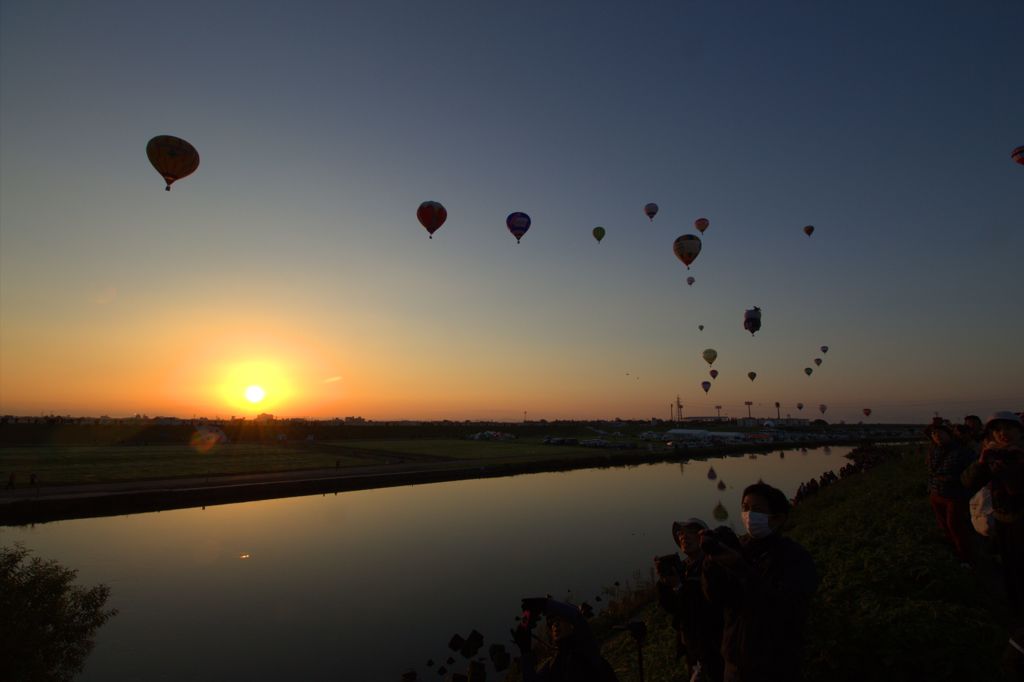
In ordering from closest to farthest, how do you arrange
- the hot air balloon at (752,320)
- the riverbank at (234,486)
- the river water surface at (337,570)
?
the river water surface at (337,570) < the riverbank at (234,486) < the hot air balloon at (752,320)

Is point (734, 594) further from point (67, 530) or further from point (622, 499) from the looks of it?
point (622, 499)

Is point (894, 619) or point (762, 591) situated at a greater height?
point (762, 591)

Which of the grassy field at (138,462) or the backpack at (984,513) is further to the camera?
the grassy field at (138,462)

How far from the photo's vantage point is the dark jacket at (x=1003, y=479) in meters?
5.19

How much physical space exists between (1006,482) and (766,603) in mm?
3856

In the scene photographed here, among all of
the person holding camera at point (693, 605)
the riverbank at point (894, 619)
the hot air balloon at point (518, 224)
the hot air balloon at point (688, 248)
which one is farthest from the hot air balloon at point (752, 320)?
the person holding camera at point (693, 605)

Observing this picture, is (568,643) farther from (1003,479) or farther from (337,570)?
(337,570)

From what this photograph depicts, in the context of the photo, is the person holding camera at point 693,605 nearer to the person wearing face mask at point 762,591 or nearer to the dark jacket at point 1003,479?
the person wearing face mask at point 762,591

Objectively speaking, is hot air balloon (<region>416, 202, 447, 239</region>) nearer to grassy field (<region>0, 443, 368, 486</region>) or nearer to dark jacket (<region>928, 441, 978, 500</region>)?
grassy field (<region>0, 443, 368, 486</region>)

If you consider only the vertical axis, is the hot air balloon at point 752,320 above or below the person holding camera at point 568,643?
above

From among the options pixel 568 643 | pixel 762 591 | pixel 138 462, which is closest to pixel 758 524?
pixel 762 591

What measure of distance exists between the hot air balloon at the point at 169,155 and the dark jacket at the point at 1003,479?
26974mm

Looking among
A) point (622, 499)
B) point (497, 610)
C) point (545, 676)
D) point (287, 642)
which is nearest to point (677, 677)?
point (545, 676)

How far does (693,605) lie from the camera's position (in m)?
4.50
